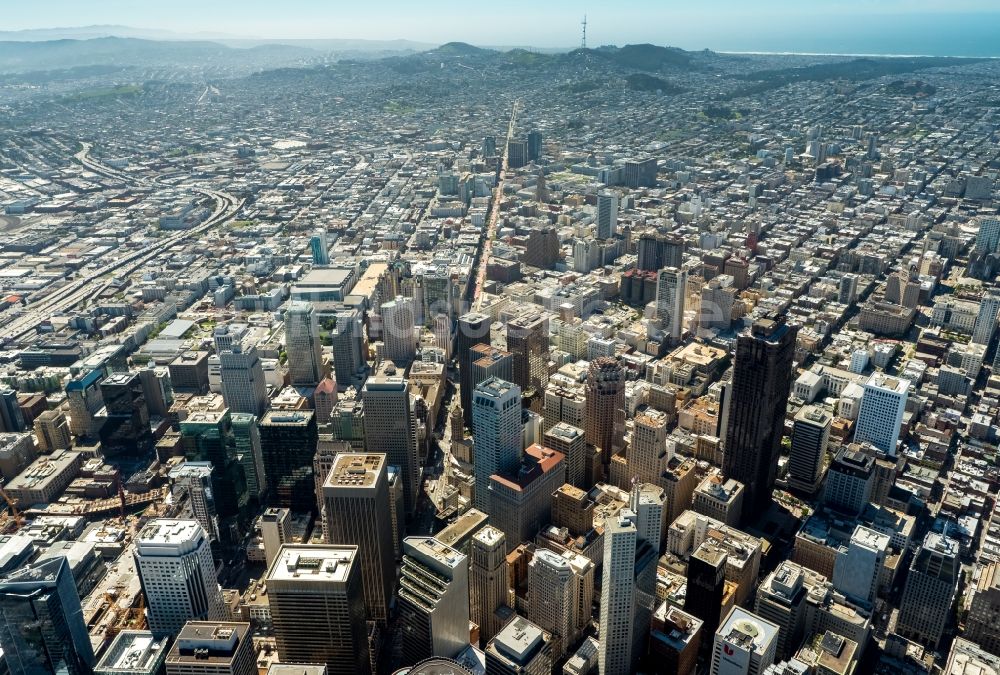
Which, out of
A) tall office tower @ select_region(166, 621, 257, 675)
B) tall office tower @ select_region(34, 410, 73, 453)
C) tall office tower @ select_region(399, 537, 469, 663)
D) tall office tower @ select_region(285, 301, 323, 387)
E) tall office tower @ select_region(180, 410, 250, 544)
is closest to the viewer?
tall office tower @ select_region(166, 621, 257, 675)

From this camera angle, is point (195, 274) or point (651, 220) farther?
point (651, 220)

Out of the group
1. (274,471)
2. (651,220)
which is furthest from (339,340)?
(651,220)

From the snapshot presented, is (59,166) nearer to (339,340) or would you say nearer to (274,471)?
(339,340)

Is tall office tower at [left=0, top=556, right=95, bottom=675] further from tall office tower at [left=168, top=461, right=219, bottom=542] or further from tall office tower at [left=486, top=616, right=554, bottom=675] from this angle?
tall office tower at [left=486, top=616, right=554, bottom=675]

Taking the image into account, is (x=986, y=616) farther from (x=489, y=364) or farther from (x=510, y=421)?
(x=489, y=364)

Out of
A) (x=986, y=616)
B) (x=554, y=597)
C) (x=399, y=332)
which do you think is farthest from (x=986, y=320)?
(x=399, y=332)

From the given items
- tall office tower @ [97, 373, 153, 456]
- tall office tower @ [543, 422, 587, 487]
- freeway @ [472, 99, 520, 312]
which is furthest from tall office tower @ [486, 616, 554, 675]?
freeway @ [472, 99, 520, 312]

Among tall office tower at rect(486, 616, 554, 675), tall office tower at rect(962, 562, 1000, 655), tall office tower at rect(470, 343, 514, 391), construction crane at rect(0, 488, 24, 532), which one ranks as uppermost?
tall office tower at rect(470, 343, 514, 391)
